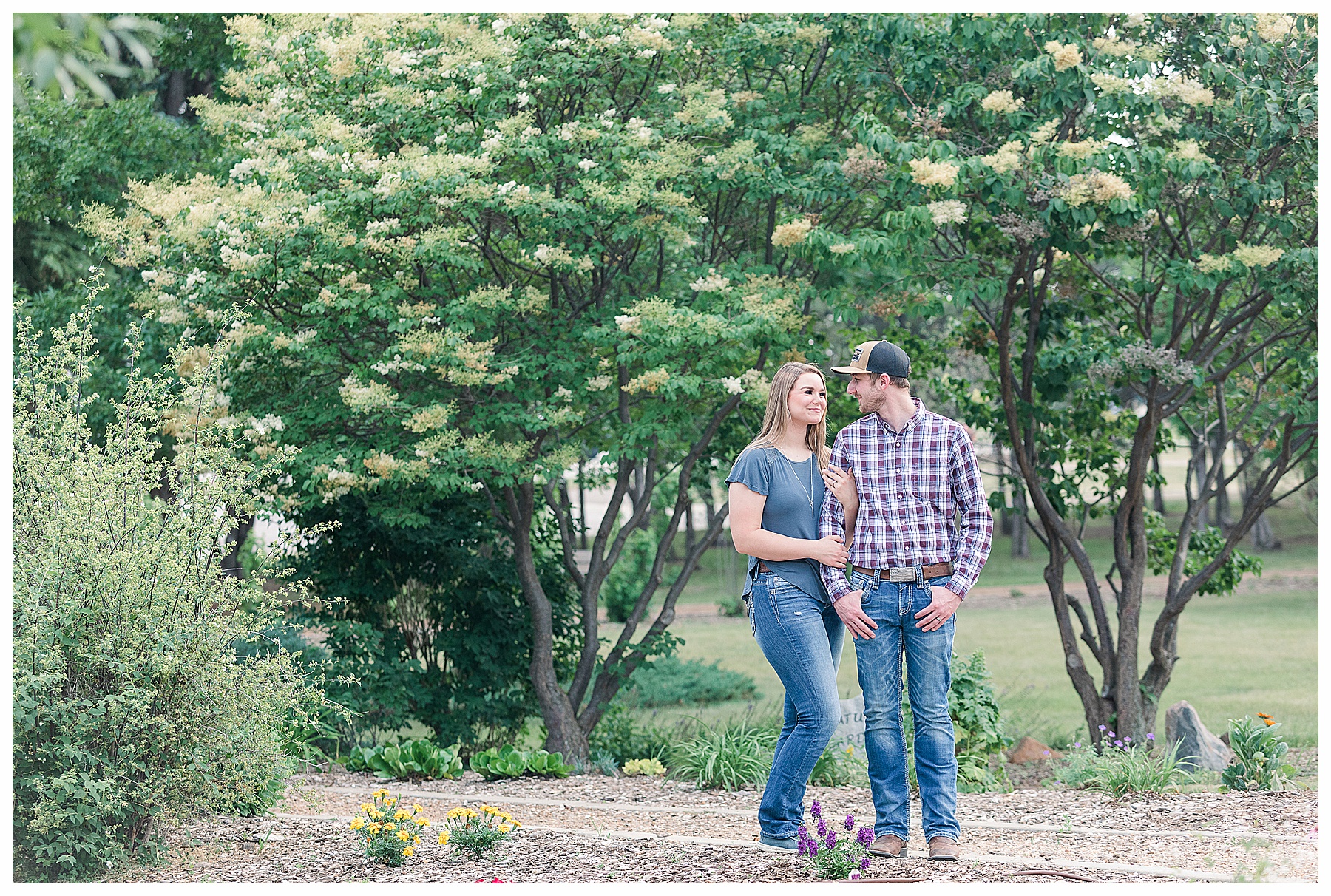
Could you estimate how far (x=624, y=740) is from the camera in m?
7.42

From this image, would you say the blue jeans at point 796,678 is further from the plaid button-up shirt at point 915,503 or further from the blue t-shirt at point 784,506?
the plaid button-up shirt at point 915,503

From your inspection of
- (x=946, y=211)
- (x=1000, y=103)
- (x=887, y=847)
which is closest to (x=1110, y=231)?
(x=1000, y=103)

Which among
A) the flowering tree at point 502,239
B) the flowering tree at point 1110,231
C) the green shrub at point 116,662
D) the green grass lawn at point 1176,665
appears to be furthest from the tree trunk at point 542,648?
the green shrub at point 116,662

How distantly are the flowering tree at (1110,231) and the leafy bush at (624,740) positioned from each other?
2828 millimetres

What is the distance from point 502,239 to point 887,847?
178 inches

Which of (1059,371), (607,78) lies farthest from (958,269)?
(607,78)

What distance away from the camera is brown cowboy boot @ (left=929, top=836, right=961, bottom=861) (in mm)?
3633

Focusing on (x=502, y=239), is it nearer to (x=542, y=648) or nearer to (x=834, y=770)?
(x=542, y=648)

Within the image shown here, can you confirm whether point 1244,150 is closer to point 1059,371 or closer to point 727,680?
point 1059,371

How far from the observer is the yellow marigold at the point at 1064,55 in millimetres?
5688

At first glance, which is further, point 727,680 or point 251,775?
point 727,680

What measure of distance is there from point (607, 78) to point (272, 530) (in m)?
6.94

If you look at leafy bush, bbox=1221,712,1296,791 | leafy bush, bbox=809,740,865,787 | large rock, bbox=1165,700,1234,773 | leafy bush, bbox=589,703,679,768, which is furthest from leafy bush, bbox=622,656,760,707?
leafy bush, bbox=1221,712,1296,791

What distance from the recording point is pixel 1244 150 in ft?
21.3
